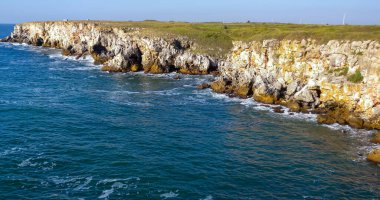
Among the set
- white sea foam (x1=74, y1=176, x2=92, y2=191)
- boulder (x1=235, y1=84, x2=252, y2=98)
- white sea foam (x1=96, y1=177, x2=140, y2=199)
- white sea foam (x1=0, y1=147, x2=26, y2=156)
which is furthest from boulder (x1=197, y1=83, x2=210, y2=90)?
white sea foam (x1=74, y1=176, x2=92, y2=191)

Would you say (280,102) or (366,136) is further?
(280,102)

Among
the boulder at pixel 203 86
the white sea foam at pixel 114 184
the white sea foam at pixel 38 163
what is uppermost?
the boulder at pixel 203 86

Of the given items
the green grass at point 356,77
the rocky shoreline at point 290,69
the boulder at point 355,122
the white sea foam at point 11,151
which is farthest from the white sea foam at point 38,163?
the green grass at point 356,77

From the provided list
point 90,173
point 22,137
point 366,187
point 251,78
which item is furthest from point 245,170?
point 251,78

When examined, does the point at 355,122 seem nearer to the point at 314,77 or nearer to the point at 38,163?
the point at 314,77

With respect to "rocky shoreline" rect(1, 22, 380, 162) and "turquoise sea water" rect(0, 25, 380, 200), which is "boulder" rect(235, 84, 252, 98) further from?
"turquoise sea water" rect(0, 25, 380, 200)

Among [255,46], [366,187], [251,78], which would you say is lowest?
[366,187]

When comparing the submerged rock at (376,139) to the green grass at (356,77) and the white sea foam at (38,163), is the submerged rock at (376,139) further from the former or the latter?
the white sea foam at (38,163)

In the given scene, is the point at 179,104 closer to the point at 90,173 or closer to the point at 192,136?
the point at 192,136
